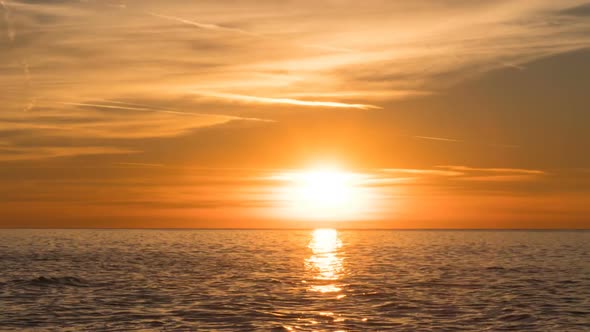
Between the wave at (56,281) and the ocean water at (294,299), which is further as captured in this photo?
the wave at (56,281)

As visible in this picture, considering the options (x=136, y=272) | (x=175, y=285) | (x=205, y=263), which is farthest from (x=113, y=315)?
(x=205, y=263)

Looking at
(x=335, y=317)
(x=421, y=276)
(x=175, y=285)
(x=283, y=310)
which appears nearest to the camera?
(x=335, y=317)

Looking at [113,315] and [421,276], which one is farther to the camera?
[421,276]

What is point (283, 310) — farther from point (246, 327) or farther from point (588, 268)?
point (588, 268)

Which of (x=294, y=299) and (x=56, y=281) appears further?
(x=56, y=281)

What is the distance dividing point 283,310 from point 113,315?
28.9 feet

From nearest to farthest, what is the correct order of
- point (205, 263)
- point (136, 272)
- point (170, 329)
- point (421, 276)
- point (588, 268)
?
point (170, 329), point (421, 276), point (136, 272), point (588, 268), point (205, 263)

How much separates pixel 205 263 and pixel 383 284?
95.5 feet

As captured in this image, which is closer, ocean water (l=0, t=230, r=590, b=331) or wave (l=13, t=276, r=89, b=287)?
ocean water (l=0, t=230, r=590, b=331)

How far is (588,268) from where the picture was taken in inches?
2596

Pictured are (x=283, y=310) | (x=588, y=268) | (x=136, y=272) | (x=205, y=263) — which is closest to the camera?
(x=283, y=310)

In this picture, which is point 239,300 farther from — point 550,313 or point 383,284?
point 550,313

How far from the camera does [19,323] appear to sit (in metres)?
33.1

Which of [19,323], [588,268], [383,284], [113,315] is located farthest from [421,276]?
[19,323]
